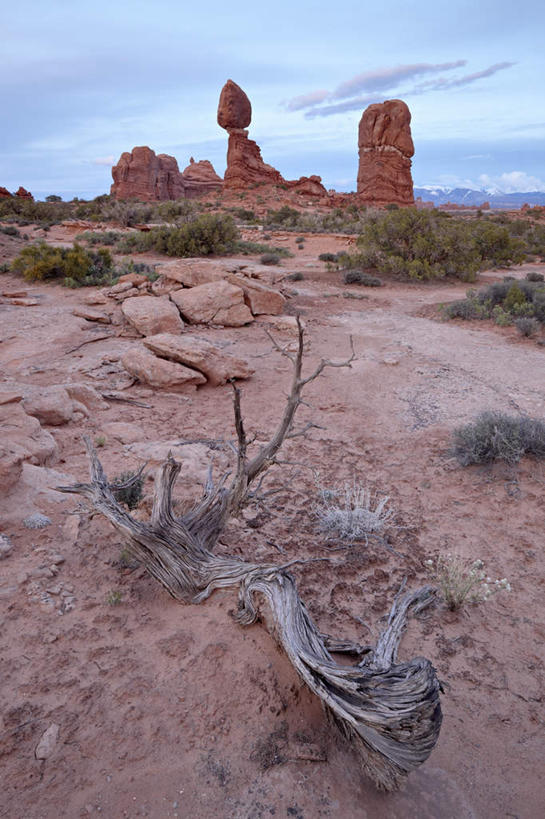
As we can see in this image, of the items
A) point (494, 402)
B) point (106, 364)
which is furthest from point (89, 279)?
point (494, 402)

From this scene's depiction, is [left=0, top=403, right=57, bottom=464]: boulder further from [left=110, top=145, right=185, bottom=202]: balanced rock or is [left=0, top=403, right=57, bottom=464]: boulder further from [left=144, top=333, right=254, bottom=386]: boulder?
[left=110, top=145, right=185, bottom=202]: balanced rock

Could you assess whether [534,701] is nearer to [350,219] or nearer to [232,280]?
[232,280]

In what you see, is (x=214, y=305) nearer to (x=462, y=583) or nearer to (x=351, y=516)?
(x=351, y=516)

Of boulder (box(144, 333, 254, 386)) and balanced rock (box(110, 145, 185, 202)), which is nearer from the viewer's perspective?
boulder (box(144, 333, 254, 386))

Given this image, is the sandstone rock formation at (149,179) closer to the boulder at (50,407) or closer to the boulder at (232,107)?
the boulder at (232,107)

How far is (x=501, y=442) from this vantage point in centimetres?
446

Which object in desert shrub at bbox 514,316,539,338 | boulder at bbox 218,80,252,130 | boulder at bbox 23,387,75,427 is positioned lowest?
boulder at bbox 23,387,75,427

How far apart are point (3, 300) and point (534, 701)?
10.7 metres

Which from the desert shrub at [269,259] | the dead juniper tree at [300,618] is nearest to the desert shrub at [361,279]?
the desert shrub at [269,259]

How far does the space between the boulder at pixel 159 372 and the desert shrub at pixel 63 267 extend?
5.57 metres

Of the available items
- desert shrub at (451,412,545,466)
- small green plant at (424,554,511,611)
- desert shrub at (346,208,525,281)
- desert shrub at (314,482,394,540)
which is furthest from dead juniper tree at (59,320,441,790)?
desert shrub at (346,208,525,281)

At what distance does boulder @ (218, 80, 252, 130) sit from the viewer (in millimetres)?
45594

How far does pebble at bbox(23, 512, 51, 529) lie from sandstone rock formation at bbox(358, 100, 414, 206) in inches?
1703

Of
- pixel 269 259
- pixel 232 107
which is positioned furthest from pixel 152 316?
pixel 232 107
